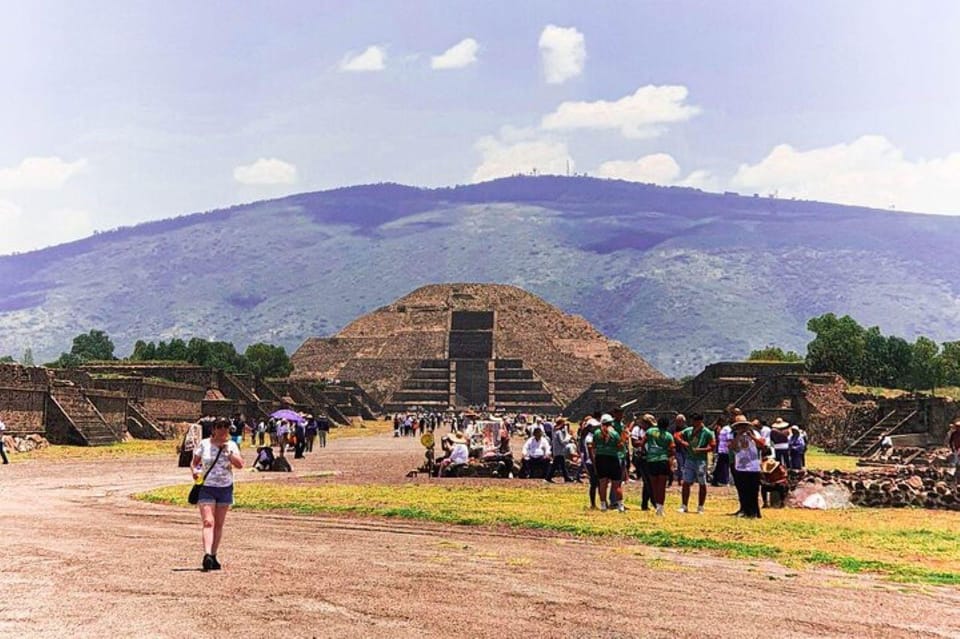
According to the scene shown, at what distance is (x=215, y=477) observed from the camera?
1134 centimetres

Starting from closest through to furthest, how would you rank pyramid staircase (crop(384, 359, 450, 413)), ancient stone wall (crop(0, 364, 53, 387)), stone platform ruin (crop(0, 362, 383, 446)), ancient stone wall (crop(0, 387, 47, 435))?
ancient stone wall (crop(0, 387, 47, 435)) → ancient stone wall (crop(0, 364, 53, 387)) → stone platform ruin (crop(0, 362, 383, 446)) → pyramid staircase (crop(384, 359, 450, 413))

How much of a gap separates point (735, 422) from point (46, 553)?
35.9ft

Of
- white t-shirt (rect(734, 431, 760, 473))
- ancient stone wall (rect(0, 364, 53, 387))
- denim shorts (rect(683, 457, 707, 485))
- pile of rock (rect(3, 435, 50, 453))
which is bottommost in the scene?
pile of rock (rect(3, 435, 50, 453))

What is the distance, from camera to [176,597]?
961cm

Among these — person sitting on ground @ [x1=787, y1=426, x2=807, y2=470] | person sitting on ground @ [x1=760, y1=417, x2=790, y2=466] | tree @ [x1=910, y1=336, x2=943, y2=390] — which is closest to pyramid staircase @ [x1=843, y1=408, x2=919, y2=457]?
person sitting on ground @ [x1=787, y1=426, x2=807, y2=470]

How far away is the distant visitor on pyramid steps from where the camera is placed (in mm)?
117188

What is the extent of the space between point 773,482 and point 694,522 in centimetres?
365

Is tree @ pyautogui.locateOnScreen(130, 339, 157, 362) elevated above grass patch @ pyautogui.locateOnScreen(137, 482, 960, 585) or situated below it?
above

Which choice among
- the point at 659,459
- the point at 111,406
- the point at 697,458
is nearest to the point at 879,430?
the point at 697,458

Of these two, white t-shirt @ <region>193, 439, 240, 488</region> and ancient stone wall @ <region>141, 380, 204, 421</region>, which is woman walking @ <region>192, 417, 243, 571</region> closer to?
white t-shirt @ <region>193, 439, 240, 488</region>

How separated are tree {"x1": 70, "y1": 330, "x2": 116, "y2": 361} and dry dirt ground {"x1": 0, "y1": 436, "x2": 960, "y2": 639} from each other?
123160 millimetres

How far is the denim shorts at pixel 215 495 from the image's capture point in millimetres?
11211

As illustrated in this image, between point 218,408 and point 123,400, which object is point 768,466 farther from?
point 218,408

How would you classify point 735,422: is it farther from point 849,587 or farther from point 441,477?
point 441,477
